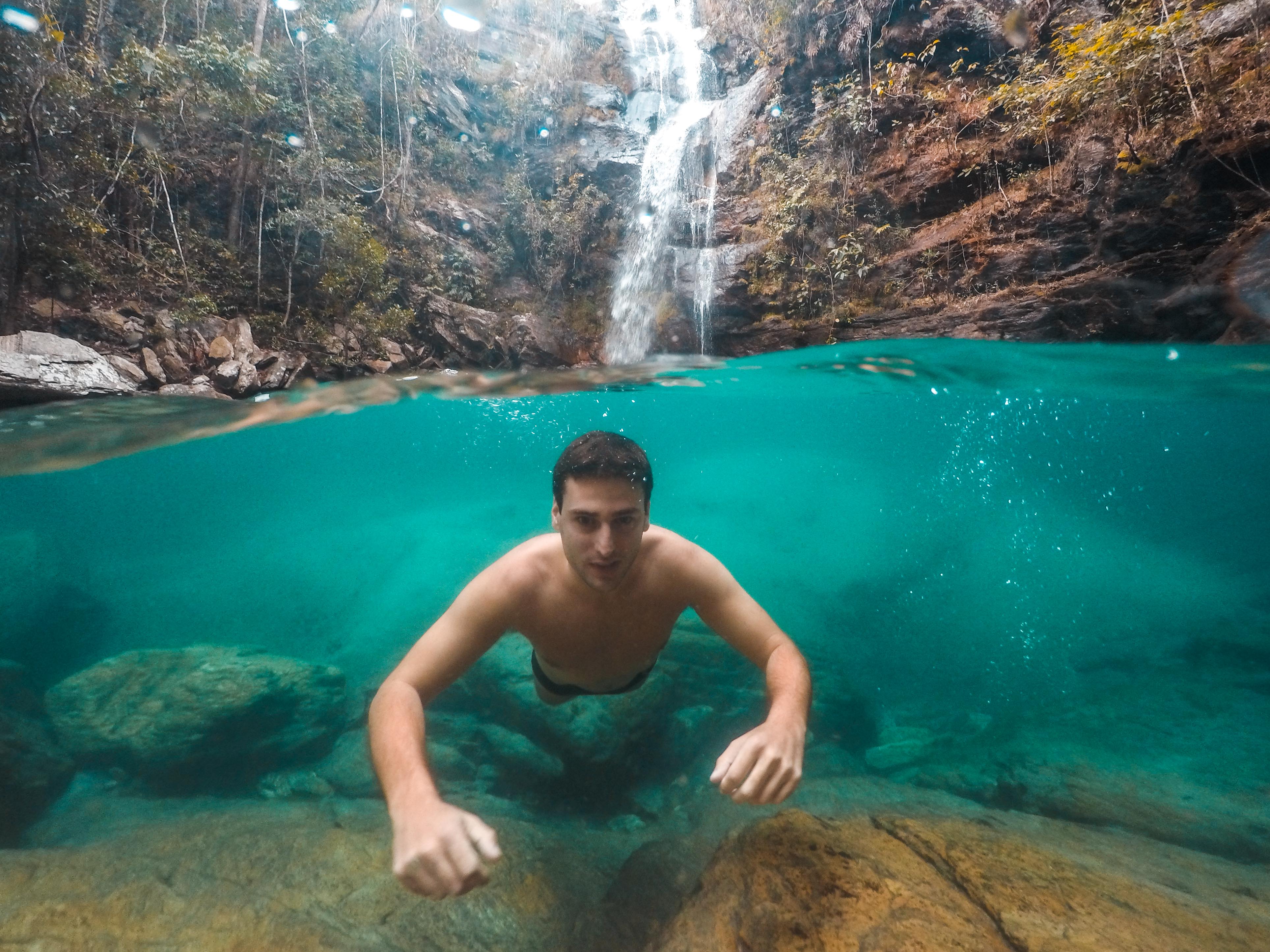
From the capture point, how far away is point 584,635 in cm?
295

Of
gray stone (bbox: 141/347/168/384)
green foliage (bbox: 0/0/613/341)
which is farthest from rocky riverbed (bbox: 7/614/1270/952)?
green foliage (bbox: 0/0/613/341)

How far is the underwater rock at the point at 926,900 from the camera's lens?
A: 1.61 metres

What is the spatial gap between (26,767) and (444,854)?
5.24 meters

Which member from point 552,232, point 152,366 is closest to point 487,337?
point 552,232

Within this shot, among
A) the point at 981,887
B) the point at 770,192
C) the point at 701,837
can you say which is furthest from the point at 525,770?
the point at 770,192

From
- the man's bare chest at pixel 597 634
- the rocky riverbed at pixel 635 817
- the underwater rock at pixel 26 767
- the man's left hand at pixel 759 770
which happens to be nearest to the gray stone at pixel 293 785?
the rocky riverbed at pixel 635 817

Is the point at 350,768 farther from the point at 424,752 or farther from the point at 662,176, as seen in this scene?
the point at 662,176

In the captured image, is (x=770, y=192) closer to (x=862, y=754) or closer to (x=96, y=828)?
(x=862, y=754)

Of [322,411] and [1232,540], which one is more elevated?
[322,411]

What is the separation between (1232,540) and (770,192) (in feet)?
55.4

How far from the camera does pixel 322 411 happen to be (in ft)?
34.9

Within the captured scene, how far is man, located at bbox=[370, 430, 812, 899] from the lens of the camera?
155cm

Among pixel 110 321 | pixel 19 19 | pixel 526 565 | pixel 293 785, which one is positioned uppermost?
pixel 19 19

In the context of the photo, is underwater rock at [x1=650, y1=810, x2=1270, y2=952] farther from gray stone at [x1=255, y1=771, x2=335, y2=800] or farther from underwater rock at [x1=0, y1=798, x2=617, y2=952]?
gray stone at [x1=255, y1=771, x2=335, y2=800]
